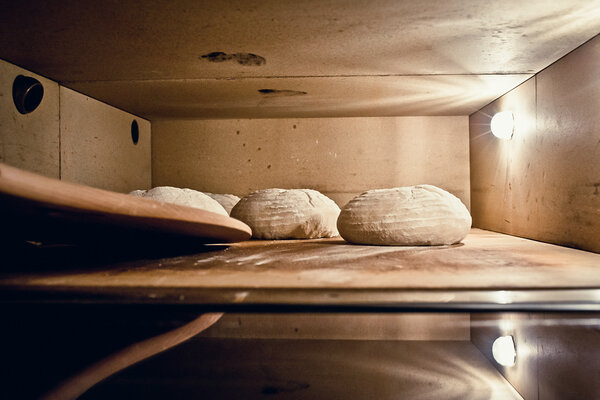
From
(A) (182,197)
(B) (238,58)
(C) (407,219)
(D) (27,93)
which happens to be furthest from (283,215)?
(D) (27,93)

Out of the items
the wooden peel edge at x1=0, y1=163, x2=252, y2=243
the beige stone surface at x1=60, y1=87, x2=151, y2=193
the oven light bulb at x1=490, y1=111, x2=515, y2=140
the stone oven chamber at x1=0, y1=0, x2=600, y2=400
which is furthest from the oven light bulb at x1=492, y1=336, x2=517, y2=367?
the beige stone surface at x1=60, y1=87, x2=151, y2=193

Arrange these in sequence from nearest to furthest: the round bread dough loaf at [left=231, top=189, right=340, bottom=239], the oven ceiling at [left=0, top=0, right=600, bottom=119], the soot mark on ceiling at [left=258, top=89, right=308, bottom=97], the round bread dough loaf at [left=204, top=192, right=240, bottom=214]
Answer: the oven ceiling at [left=0, top=0, right=600, bottom=119]
the round bread dough loaf at [left=231, top=189, right=340, bottom=239]
the soot mark on ceiling at [left=258, top=89, right=308, bottom=97]
the round bread dough loaf at [left=204, top=192, right=240, bottom=214]

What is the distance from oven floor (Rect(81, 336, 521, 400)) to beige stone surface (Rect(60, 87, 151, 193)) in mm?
1418

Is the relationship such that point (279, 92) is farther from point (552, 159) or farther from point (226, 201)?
point (552, 159)

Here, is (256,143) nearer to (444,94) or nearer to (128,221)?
(444,94)

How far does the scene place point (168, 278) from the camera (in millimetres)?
806

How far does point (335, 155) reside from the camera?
91.4 inches

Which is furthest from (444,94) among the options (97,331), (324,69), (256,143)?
(97,331)

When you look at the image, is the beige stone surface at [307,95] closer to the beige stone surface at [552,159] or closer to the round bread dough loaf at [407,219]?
the beige stone surface at [552,159]

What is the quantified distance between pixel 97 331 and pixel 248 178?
5.45 feet

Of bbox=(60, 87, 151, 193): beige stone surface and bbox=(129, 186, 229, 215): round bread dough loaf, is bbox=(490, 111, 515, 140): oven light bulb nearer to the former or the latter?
bbox=(129, 186, 229, 215): round bread dough loaf

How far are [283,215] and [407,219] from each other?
0.55m

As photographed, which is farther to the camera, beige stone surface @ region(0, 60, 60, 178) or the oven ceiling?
beige stone surface @ region(0, 60, 60, 178)

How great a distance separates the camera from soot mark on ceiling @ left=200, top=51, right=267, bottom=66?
141 centimetres
